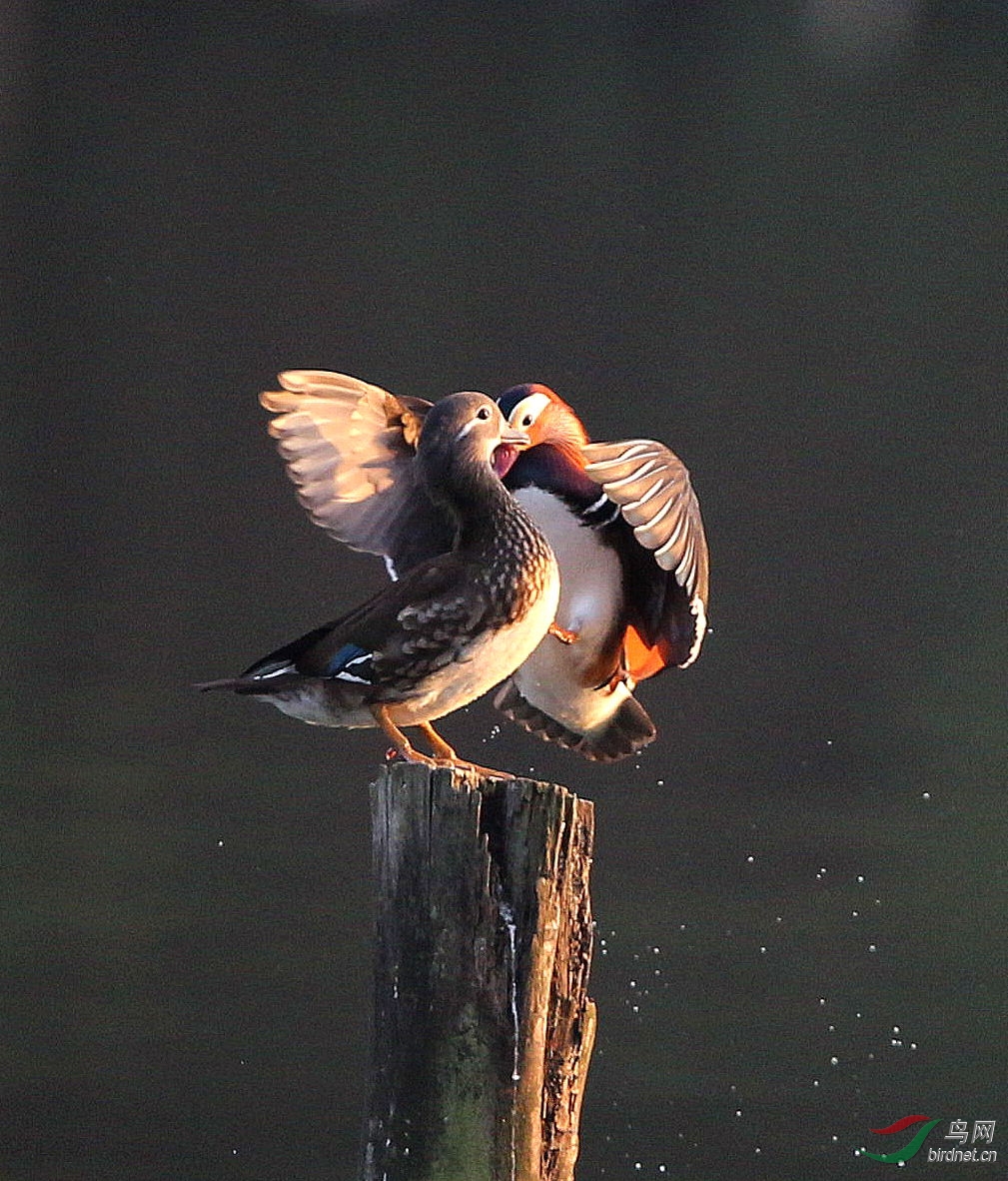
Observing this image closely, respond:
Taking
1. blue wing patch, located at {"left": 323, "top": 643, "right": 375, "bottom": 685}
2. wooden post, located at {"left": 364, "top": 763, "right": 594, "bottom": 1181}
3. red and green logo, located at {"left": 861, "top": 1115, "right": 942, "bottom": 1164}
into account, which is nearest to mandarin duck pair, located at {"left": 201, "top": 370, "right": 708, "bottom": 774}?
blue wing patch, located at {"left": 323, "top": 643, "right": 375, "bottom": 685}

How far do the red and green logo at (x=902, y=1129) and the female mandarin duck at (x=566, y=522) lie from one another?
1.95 m

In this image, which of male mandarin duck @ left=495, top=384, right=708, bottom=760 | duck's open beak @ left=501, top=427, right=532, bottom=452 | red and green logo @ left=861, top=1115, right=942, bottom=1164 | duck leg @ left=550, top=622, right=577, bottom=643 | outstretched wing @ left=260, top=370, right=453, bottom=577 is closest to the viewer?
duck's open beak @ left=501, top=427, right=532, bottom=452

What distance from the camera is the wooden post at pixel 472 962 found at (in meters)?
2.10

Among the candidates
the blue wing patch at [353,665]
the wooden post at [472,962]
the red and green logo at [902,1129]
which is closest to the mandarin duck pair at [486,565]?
the blue wing patch at [353,665]

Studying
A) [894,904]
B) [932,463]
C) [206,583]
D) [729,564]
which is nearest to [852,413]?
[932,463]

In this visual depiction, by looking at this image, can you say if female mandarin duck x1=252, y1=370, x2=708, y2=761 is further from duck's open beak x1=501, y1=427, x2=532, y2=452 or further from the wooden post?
the wooden post

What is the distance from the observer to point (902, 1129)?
4668mm

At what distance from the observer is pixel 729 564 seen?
515 centimetres

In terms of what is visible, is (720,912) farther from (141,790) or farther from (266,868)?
(141,790)

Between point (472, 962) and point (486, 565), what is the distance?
48cm

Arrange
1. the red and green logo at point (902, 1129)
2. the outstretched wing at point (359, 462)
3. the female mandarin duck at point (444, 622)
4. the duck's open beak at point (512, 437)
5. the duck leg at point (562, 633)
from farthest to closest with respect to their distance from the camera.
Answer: the red and green logo at point (902, 1129) < the duck leg at point (562, 633) < the outstretched wing at point (359, 462) < the duck's open beak at point (512, 437) < the female mandarin duck at point (444, 622)

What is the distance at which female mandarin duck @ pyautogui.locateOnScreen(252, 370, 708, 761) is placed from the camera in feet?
8.50

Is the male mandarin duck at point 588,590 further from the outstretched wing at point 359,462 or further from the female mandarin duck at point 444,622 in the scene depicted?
the female mandarin duck at point 444,622

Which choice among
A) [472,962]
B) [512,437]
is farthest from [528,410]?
[472,962]
